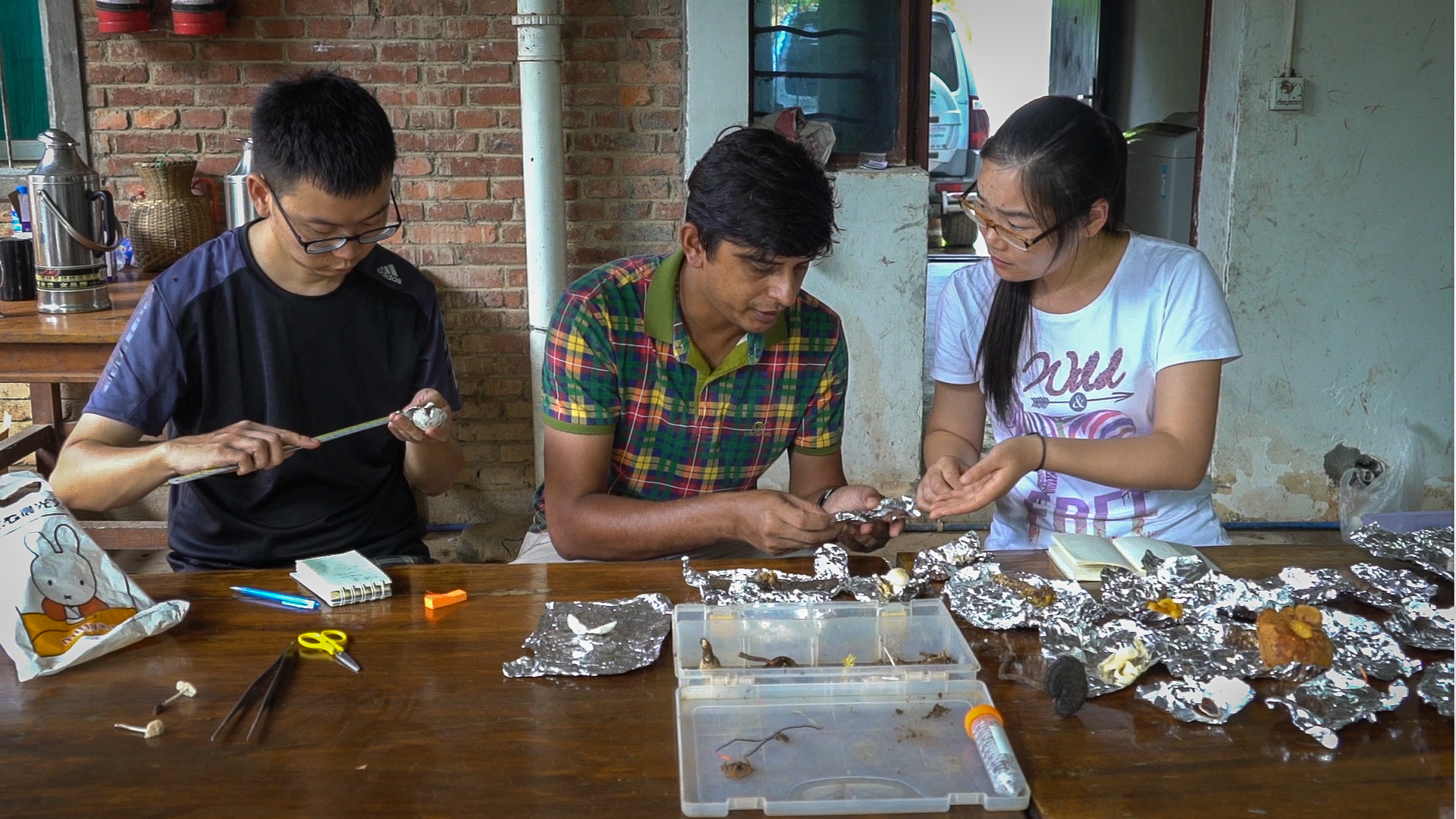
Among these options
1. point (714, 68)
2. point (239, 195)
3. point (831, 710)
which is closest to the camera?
point (831, 710)

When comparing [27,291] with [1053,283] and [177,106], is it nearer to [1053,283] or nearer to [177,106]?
[177,106]

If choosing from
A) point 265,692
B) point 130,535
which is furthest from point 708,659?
point 130,535

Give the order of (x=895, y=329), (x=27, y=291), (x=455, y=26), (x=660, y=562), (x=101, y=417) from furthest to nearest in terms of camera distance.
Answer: (x=895, y=329), (x=455, y=26), (x=27, y=291), (x=101, y=417), (x=660, y=562)

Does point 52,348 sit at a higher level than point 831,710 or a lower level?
higher

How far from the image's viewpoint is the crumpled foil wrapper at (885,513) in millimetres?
1940

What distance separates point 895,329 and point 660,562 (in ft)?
8.17

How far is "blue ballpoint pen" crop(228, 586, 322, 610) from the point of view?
5.42ft

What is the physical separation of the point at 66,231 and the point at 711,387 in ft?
6.69

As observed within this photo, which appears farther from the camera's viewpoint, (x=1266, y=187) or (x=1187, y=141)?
(x=1187, y=141)

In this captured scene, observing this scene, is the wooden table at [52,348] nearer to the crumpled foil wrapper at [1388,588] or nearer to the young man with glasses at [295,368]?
the young man with glasses at [295,368]

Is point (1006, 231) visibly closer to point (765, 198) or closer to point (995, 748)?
point (765, 198)

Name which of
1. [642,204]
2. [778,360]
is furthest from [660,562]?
[642,204]

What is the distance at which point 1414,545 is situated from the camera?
187 cm

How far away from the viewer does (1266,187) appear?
3.95 meters
